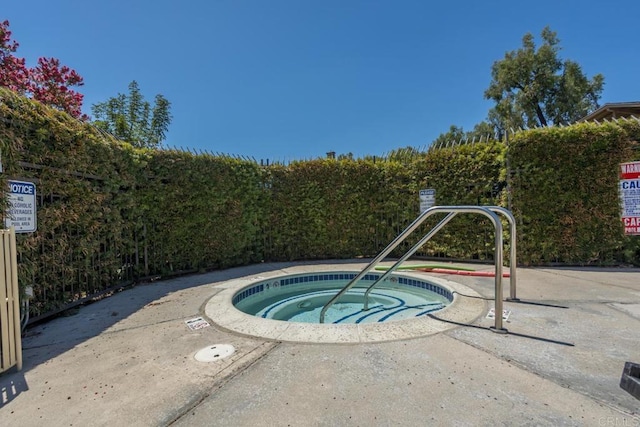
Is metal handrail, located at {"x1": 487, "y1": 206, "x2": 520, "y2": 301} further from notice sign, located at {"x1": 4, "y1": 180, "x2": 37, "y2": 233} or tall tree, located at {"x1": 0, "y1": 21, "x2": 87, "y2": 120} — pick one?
tall tree, located at {"x1": 0, "y1": 21, "x2": 87, "y2": 120}

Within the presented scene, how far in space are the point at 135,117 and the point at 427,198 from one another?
1314cm

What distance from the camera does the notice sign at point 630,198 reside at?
6.27 metres

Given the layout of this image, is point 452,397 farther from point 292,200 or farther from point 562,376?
point 292,200

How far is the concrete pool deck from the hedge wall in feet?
Answer: 5.31

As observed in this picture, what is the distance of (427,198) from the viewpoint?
27.3 ft

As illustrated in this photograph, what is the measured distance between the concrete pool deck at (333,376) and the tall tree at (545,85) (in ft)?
80.9

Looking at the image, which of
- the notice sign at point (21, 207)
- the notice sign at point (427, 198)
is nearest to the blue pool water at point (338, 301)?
the notice sign at point (21, 207)

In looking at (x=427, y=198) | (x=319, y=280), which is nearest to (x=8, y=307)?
(x=319, y=280)

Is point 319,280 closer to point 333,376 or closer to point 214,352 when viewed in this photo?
point 214,352

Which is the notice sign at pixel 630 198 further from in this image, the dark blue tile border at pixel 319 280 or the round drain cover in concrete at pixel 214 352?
the round drain cover in concrete at pixel 214 352

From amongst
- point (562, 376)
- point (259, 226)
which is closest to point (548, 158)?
point (562, 376)

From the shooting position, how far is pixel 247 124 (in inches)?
570

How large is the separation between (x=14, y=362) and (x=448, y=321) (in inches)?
171

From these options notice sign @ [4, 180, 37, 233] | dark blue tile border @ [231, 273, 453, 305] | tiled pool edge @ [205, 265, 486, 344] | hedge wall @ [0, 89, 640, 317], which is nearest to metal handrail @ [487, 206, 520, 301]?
tiled pool edge @ [205, 265, 486, 344]
